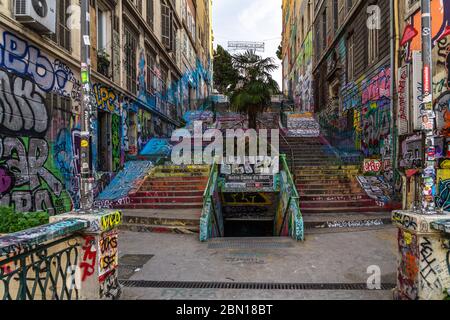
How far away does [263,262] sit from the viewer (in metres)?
6.11

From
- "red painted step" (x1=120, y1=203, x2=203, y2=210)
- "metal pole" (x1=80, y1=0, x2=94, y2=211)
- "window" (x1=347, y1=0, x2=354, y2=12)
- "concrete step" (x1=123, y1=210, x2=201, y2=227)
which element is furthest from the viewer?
"window" (x1=347, y1=0, x2=354, y2=12)

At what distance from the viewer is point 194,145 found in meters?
16.9

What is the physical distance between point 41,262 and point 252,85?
43.8 feet

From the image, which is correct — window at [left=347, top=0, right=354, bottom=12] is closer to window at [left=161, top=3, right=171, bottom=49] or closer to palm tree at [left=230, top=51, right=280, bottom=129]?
palm tree at [left=230, top=51, right=280, bottom=129]

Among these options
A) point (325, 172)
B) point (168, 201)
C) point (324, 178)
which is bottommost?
point (168, 201)

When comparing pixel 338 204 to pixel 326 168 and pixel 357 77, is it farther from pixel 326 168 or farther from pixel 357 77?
pixel 357 77

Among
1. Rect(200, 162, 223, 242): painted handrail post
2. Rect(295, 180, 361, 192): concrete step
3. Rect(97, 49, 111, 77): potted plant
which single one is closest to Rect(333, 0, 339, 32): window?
Rect(295, 180, 361, 192): concrete step

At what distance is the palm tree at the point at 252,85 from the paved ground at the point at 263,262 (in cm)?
830

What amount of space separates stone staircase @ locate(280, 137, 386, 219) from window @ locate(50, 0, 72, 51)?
8052 mm

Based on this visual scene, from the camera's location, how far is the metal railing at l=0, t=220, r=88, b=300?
2.76m

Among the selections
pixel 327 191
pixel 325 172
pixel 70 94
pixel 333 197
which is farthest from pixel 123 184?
pixel 325 172

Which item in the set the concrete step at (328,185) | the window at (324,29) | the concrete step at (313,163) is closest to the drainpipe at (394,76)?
the concrete step at (328,185)
